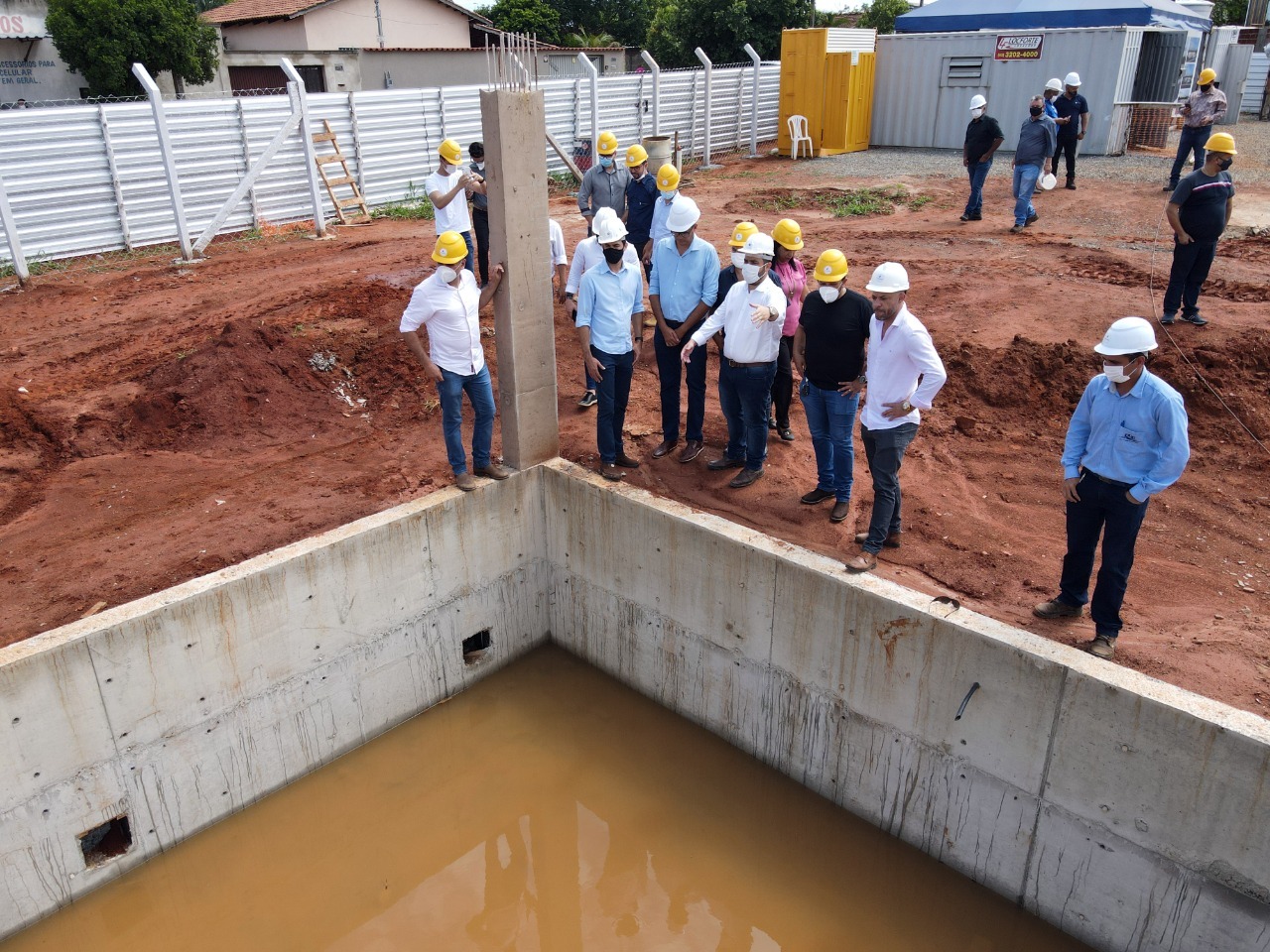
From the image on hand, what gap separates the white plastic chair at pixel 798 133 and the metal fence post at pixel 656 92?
2.87 meters

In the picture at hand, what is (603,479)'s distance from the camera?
714cm

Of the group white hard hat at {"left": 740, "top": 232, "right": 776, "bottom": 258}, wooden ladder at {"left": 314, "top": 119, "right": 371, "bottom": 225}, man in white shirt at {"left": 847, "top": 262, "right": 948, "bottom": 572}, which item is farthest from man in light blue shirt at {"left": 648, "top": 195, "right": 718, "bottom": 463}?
wooden ladder at {"left": 314, "top": 119, "right": 371, "bottom": 225}

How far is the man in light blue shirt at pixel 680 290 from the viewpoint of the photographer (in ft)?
22.8

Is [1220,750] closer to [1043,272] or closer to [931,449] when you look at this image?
[931,449]

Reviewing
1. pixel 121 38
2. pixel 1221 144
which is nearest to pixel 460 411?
pixel 1221 144

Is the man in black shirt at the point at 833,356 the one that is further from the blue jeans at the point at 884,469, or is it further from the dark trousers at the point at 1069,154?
the dark trousers at the point at 1069,154

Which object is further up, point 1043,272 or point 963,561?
point 1043,272

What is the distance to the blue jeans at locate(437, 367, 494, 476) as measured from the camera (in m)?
6.58

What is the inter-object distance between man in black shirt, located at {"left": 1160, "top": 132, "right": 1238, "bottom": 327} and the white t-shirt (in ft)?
21.2

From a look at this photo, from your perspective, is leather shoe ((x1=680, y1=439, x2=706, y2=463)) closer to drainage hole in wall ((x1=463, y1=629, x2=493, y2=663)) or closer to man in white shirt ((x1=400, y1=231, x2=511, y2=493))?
man in white shirt ((x1=400, y1=231, x2=511, y2=493))

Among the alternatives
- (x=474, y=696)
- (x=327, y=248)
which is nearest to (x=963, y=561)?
(x=474, y=696)

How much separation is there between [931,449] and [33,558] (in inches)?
273

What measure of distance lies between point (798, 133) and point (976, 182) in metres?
7.79

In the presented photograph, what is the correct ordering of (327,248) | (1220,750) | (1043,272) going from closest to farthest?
1. (1220,750)
2. (1043,272)
3. (327,248)
